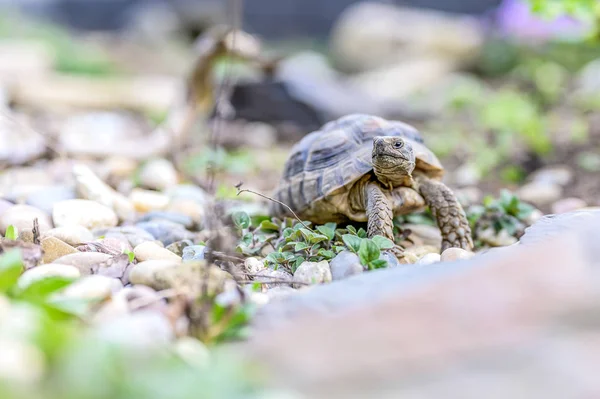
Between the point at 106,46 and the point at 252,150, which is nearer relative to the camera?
the point at 252,150

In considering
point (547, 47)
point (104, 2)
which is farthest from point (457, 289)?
point (104, 2)

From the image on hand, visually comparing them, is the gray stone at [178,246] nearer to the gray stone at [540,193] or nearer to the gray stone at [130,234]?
the gray stone at [130,234]

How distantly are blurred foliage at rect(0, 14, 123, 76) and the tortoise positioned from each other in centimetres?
859

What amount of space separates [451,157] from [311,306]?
4.08m

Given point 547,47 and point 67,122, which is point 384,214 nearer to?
point 67,122

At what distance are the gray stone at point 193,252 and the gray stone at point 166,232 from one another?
33 centimetres

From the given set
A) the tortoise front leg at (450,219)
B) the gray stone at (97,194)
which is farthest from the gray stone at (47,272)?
the tortoise front leg at (450,219)

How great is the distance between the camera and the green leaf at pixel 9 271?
1.63m

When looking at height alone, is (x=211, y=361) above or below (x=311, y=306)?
below

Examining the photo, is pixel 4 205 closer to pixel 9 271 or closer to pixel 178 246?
pixel 178 246

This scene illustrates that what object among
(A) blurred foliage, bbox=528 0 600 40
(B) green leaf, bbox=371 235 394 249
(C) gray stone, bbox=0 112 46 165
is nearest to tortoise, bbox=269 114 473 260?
(B) green leaf, bbox=371 235 394 249

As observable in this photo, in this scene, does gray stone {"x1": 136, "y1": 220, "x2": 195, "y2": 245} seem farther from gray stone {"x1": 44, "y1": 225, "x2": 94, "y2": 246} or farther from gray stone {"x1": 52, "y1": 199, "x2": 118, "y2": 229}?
gray stone {"x1": 44, "y1": 225, "x2": 94, "y2": 246}

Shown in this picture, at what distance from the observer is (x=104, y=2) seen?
16844 mm

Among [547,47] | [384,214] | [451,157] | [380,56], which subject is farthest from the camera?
[380,56]
